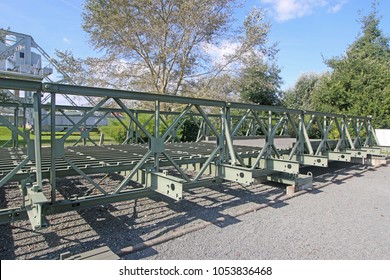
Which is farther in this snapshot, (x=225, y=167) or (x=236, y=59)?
(x=236, y=59)

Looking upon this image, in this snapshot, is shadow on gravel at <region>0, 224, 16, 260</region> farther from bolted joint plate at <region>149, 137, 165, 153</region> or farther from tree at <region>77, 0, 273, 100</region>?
tree at <region>77, 0, 273, 100</region>

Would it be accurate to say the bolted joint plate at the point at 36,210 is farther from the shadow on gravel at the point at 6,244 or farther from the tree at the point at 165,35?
the tree at the point at 165,35

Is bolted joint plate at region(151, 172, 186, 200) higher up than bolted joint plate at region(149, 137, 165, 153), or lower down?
lower down

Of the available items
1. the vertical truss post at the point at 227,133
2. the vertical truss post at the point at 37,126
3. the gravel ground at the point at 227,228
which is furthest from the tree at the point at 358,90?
the vertical truss post at the point at 37,126

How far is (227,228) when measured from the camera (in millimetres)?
3455

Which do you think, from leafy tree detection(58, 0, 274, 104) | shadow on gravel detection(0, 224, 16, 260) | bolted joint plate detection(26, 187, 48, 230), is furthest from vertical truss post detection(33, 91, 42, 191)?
→ leafy tree detection(58, 0, 274, 104)

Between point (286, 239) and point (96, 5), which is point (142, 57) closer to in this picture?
point (96, 5)

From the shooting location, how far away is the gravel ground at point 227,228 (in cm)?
285

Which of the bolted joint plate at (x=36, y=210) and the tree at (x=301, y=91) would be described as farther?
the tree at (x=301, y=91)

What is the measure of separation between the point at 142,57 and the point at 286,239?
14.8 m

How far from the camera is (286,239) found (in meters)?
3.17

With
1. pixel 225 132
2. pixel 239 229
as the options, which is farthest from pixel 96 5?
pixel 239 229

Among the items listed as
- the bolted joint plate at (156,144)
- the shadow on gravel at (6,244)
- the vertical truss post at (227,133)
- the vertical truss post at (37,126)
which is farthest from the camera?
the vertical truss post at (227,133)

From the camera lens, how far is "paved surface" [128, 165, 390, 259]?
2811 millimetres
